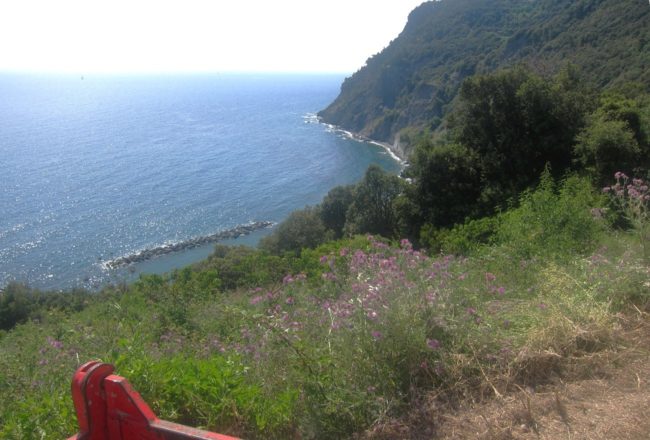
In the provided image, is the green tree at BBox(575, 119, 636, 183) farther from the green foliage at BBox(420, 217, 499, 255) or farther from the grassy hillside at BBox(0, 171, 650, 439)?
the grassy hillside at BBox(0, 171, 650, 439)

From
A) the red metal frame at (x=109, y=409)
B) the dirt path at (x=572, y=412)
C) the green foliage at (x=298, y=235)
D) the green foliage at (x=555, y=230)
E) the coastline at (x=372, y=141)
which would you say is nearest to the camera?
the red metal frame at (x=109, y=409)

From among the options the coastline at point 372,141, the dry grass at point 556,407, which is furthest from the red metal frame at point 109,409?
the coastline at point 372,141

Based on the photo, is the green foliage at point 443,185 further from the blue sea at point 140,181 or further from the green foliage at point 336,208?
the green foliage at point 336,208

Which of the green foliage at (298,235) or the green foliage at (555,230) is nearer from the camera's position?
the green foliage at (555,230)

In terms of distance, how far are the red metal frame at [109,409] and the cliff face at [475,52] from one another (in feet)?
132

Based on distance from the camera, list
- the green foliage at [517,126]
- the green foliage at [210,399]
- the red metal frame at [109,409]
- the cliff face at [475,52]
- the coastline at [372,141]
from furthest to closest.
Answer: the coastline at [372,141], the cliff face at [475,52], the green foliage at [517,126], the green foliage at [210,399], the red metal frame at [109,409]

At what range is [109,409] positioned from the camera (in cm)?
227

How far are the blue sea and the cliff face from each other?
9.75 meters

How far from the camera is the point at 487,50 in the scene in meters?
94.3

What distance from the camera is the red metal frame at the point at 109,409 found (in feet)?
7.22

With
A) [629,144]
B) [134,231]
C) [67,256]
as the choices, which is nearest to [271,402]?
[629,144]

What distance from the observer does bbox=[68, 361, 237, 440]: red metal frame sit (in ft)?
7.22

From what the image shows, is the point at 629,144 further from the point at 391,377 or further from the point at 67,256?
the point at 67,256

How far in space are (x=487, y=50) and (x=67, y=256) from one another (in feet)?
274
